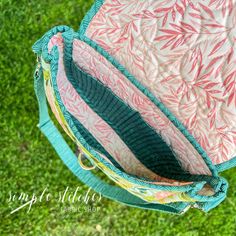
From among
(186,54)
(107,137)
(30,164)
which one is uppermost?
(186,54)

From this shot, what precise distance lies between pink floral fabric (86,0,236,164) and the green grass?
562 millimetres

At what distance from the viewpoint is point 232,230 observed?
1525 millimetres

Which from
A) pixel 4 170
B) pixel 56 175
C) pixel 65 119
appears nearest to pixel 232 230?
pixel 56 175

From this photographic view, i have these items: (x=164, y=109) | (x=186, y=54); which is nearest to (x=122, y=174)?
(x=164, y=109)

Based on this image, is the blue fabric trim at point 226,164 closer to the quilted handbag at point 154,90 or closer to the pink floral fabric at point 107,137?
the quilted handbag at point 154,90

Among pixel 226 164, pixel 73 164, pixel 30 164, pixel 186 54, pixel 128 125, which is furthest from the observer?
pixel 30 164

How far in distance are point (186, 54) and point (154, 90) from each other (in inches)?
4.7

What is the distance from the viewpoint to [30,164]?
1.45 m

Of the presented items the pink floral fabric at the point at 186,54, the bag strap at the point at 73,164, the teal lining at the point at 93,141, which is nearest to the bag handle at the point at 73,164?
the bag strap at the point at 73,164

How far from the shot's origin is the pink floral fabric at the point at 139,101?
0.90 m

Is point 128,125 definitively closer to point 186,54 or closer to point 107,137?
point 107,137

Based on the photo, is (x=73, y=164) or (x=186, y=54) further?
(x=73, y=164)

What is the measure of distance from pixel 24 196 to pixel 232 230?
27.2 inches

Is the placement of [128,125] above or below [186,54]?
below
